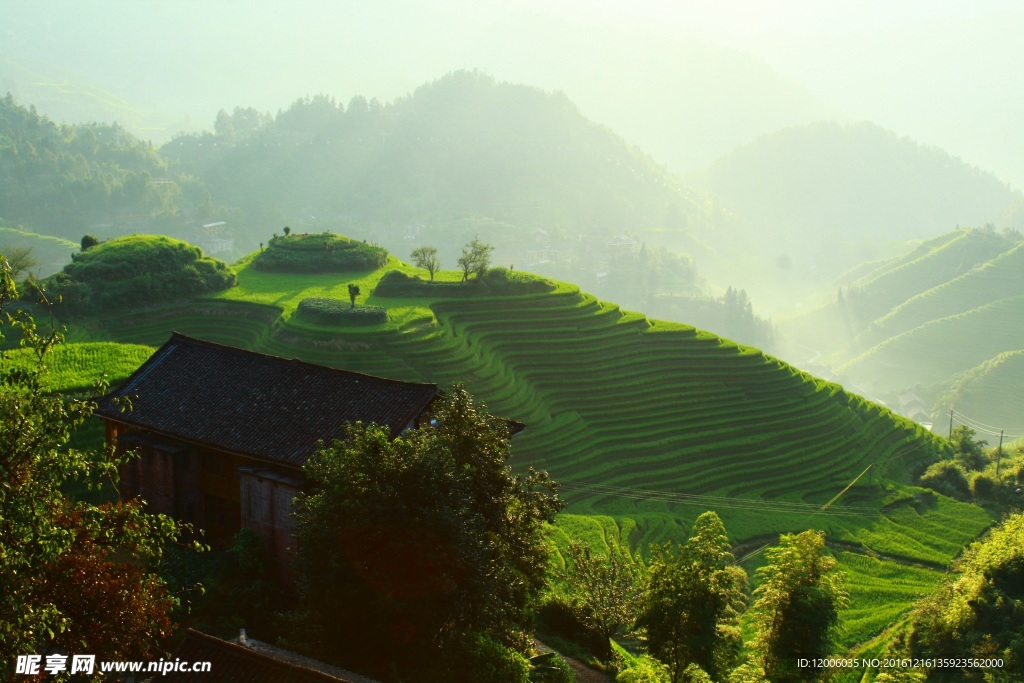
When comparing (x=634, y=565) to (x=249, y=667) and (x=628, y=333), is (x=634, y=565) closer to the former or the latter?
(x=249, y=667)

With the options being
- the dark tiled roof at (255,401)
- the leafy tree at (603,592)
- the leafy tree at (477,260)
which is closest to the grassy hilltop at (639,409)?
the leafy tree at (477,260)

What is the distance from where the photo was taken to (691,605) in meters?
20.1

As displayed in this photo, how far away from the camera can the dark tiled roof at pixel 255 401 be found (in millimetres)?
21406

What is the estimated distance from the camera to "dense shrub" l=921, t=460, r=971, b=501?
155 feet

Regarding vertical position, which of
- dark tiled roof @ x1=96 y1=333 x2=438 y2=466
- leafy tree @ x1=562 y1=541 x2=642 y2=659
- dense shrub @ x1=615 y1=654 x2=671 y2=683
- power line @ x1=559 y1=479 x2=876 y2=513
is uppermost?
dark tiled roof @ x1=96 y1=333 x2=438 y2=466

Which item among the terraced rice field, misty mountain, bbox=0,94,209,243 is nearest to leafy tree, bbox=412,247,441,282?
misty mountain, bbox=0,94,209,243

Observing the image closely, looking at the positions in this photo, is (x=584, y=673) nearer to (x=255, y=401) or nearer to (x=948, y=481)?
(x=255, y=401)

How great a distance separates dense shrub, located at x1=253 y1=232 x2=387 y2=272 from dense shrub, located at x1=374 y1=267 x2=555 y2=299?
796 centimetres

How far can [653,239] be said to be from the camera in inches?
7106

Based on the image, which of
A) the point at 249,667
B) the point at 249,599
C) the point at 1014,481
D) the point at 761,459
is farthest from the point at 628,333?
the point at 249,667

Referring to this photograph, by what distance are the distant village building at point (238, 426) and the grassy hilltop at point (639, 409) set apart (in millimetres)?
12745

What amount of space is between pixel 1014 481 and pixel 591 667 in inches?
1480

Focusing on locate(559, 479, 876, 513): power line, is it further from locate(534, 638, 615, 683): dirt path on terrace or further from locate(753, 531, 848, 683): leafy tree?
locate(753, 531, 848, 683): leafy tree

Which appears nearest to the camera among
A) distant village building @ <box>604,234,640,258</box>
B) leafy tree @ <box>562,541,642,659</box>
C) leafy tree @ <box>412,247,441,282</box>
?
leafy tree @ <box>562,541,642,659</box>
